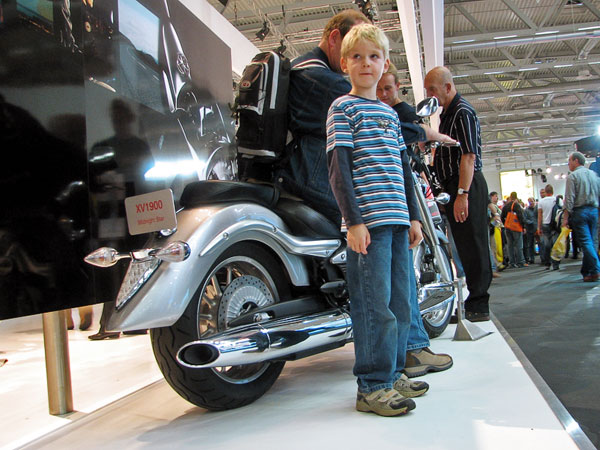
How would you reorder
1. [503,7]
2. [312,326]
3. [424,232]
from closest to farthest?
[312,326], [424,232], [503,7]

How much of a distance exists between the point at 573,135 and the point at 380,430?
2542 centimetres

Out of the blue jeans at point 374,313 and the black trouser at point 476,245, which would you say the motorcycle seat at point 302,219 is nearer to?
the blue jeans at point 374,313

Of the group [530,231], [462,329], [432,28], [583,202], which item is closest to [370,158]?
[462,329]

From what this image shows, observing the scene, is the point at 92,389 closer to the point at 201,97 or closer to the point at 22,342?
the point at 22,342

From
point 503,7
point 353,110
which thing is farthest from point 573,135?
point 353,110

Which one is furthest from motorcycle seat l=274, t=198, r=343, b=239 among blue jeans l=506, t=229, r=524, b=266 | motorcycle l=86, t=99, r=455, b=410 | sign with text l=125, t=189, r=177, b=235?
blue jeans l=506, t=229, r=524, b=266

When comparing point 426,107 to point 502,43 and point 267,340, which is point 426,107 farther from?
point 502,43

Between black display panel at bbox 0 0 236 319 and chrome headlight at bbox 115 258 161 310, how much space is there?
781 millimetres

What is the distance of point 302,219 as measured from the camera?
2195 millimetres

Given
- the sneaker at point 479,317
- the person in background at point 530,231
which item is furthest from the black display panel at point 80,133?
the person in background at point 530,231

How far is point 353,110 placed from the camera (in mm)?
1866

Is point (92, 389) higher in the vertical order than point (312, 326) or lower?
lower

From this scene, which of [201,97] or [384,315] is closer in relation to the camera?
[384,315]

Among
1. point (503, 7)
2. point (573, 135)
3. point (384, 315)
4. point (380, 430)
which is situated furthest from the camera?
point (573, 135)
